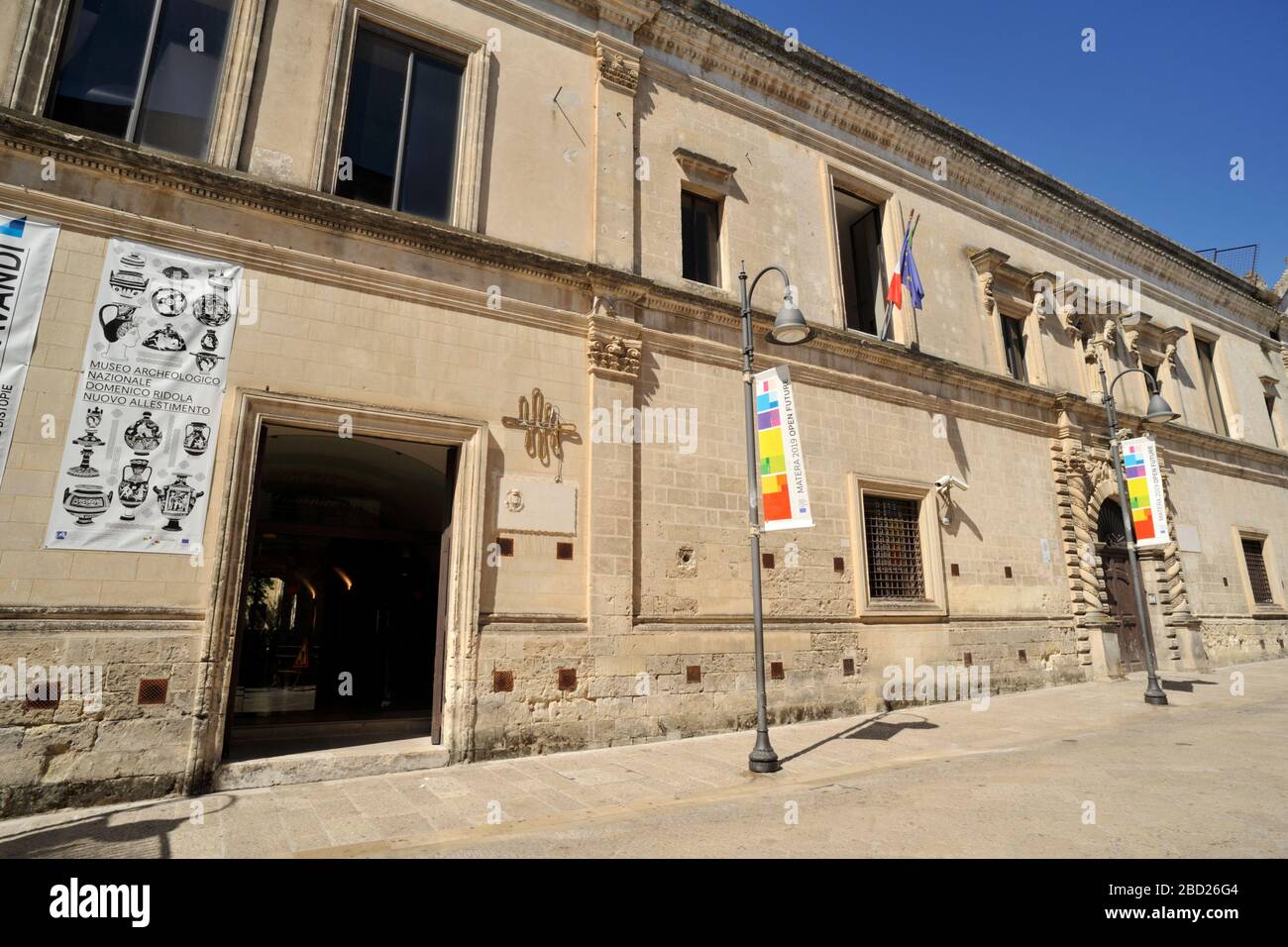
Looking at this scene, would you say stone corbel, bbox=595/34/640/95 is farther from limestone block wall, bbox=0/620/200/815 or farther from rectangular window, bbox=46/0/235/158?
limestone block wall, bbox=0/620/200/815

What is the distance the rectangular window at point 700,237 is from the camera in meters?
12.1

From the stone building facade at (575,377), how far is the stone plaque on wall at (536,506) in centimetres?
4

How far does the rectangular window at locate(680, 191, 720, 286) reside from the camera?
39.6 ft

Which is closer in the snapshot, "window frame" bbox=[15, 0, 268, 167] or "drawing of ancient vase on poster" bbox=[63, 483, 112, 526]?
"drawing of ancient vase on poster" bbox=[63, 483, 112, 526]

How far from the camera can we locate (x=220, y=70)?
8.45 m

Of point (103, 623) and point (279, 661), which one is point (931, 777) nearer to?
point (103, 623)

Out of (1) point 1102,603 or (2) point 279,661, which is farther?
(1) point 1102,603

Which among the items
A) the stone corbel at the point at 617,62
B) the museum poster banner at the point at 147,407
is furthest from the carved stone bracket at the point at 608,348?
the museum poster banner at the point at 147,407

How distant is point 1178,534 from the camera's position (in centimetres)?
1833

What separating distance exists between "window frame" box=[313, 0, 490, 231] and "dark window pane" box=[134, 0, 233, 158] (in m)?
1.33

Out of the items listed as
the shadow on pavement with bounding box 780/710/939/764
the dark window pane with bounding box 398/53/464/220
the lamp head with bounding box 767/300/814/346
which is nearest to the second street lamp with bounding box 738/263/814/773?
the lamp head with bounding box 767/300/814/346

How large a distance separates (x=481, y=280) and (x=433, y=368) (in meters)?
1.50

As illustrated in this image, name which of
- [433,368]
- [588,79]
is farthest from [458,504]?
[588,79]
